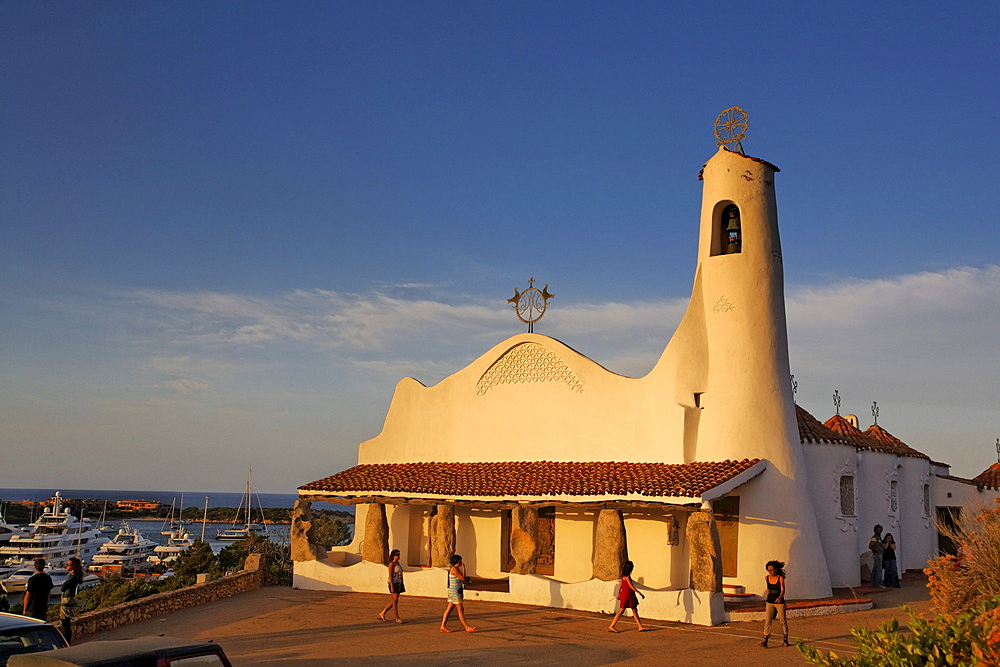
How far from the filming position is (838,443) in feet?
66.5

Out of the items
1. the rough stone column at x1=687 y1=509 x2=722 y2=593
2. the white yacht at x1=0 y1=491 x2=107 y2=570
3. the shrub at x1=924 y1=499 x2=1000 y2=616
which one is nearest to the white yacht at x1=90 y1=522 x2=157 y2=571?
the white yacht at x1=0 y1=491 x2=107 y2=570

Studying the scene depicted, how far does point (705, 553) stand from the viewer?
15703 mm

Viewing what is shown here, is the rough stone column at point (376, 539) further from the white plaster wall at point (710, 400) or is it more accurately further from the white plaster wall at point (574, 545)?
the white plaster wall at point (574, 545)

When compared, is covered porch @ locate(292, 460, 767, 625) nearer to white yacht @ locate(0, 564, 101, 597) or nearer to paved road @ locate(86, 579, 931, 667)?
Result: paved road @ locate(86, 579, 931, 667)

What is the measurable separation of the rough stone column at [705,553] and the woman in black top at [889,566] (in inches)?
308

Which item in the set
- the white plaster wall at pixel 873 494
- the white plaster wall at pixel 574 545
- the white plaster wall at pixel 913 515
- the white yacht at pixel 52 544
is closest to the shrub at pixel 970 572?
the white plaster wall at pixel 574 545

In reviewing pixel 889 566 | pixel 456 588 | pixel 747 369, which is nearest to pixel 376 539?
pixel 456 588

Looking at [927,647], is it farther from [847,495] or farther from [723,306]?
[847,495]

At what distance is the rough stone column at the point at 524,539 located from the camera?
1806 centimetres

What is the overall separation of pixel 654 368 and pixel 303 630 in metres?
9.81

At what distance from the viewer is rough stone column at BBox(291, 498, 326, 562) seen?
20.5 meters

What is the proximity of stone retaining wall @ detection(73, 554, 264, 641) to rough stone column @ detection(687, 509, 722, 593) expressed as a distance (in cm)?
1035

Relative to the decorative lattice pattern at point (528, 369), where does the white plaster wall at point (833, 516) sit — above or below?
below

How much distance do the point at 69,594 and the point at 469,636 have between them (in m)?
6.40
